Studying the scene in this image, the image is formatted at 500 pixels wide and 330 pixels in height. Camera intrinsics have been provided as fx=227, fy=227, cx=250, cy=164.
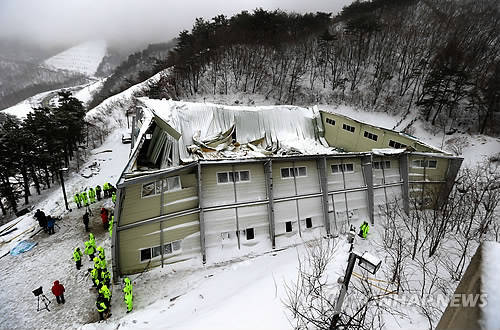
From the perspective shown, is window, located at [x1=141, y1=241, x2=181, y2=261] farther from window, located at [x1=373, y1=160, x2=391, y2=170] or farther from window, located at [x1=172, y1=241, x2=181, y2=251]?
window, located at [x1=373, y1=160, x2=391, y2=170]

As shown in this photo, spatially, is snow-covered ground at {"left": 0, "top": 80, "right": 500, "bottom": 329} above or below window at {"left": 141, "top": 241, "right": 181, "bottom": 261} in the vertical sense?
below

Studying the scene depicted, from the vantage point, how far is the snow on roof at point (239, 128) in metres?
16.9

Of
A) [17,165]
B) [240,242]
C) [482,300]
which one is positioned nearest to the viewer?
[482,300]

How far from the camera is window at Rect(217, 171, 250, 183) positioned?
13312 mm

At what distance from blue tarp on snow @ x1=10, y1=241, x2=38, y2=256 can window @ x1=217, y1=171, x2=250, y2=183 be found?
12.6 m

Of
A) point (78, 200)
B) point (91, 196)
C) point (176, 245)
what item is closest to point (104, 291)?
point (176, 245)

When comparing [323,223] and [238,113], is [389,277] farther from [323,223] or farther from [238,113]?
[238,113]

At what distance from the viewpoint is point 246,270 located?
38.7ft

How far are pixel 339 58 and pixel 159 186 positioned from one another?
43634 mm

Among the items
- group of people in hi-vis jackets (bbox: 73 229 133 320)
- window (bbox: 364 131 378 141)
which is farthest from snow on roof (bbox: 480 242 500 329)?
window (bbox: 364 131 378 141)

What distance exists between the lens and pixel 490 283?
218cm

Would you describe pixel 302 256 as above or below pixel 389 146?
below

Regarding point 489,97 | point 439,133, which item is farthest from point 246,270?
point 489,97

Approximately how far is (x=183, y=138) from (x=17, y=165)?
19.7 meters
